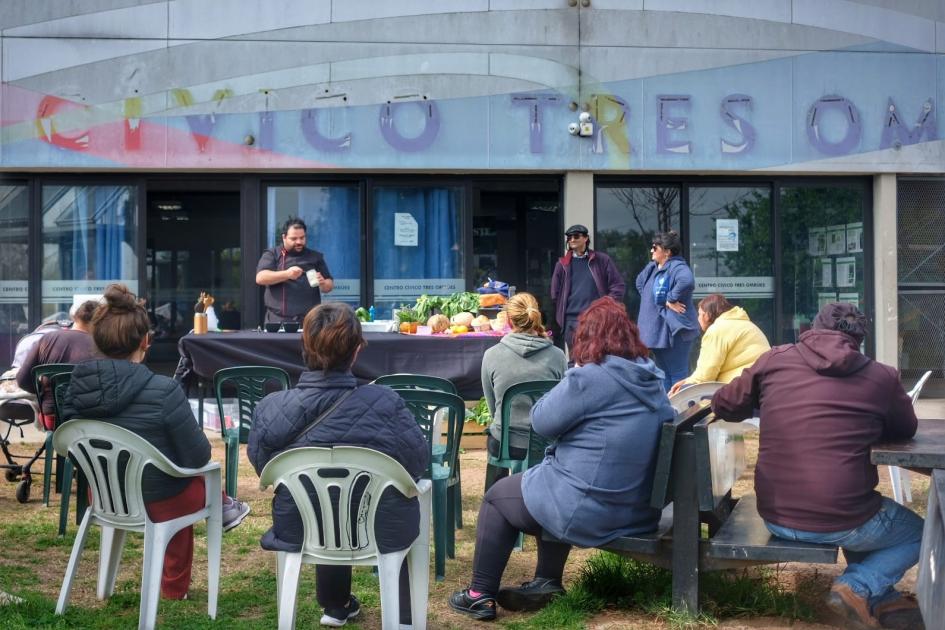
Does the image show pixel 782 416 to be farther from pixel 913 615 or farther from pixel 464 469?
pixel 464 469

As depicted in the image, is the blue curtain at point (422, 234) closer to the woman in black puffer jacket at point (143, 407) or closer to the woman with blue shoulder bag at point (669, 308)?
the woman with blue shoulder bag at point (669, 308)

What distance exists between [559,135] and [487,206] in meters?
1.10

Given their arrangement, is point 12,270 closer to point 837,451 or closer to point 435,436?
point 435,436

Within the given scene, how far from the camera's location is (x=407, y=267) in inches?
475

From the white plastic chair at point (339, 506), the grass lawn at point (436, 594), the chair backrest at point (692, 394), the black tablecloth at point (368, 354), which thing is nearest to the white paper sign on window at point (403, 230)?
the black tablecloth at point (368, 354)

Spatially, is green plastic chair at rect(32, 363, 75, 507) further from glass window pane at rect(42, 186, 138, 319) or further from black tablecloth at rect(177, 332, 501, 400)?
glass window pane at rect(42, 186, 138, 319)

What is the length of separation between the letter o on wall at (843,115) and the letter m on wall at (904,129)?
0.31 meters

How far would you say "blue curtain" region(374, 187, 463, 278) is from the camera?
12023 mm

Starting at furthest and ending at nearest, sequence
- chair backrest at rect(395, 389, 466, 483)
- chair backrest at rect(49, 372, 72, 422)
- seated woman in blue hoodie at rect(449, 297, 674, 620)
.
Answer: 1. chair backrest at rect(49, 372, 72, 422)
2. chair backrest at rect(395, 389, 466, 483)
3. seated woman in blue hoodie at rect(449, 297, 674, 620)

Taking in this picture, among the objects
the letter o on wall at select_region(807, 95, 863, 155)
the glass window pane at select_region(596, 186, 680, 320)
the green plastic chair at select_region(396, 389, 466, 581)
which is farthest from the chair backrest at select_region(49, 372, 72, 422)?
the letter o on wall at select_region(807, 95, 863, 155)

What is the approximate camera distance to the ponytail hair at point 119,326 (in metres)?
4.67

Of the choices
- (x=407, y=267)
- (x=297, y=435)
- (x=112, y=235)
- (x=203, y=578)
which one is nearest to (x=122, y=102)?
(x=112, y=235)

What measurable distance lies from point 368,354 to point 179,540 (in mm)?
4255

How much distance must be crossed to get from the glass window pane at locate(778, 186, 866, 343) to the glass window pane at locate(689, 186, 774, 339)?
0.68 feet
